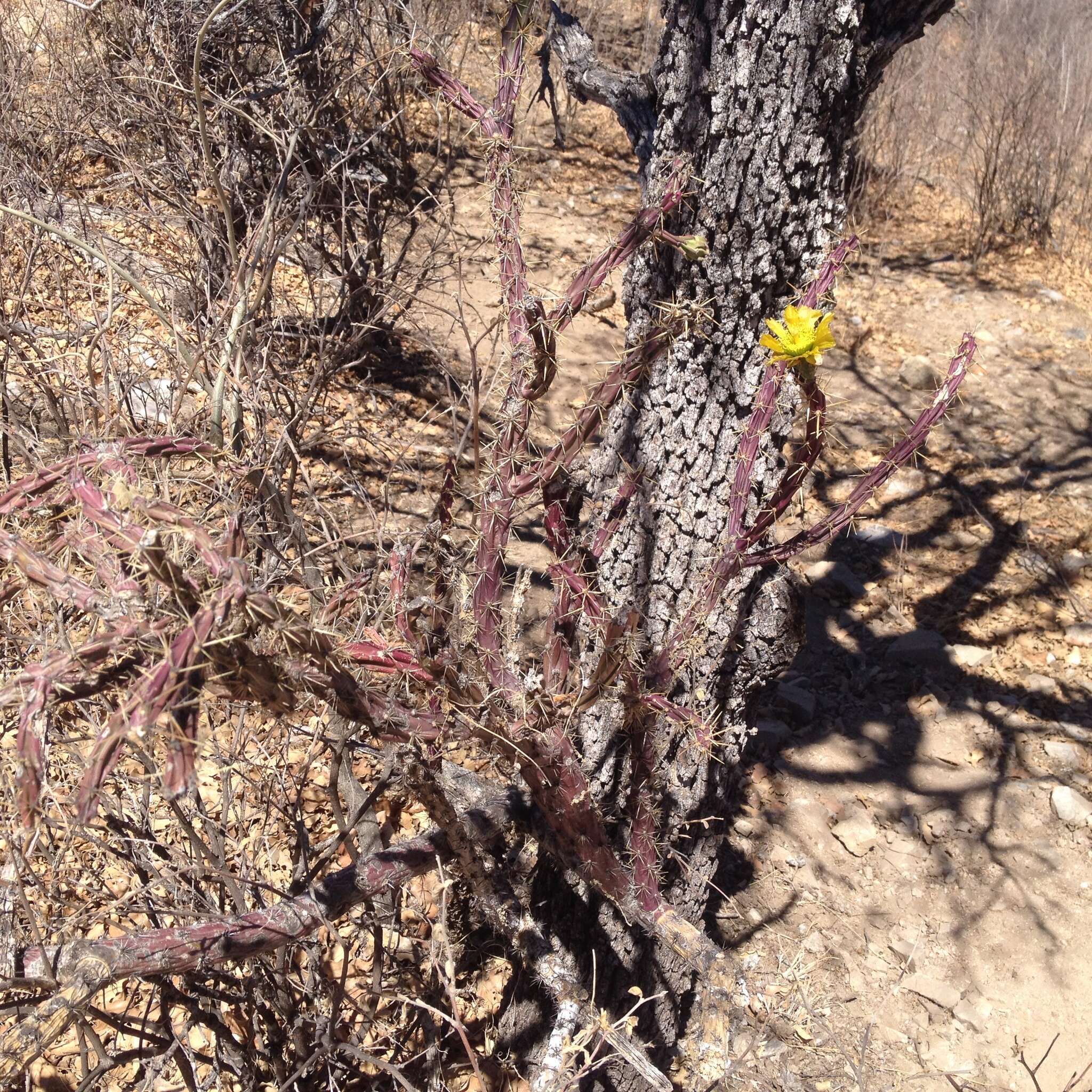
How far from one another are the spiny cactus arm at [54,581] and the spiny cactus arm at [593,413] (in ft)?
2.21

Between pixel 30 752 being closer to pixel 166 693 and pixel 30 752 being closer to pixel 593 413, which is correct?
pixel 166 693

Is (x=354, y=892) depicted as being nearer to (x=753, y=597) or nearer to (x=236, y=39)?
(x=753, y=597)

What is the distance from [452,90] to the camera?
1644 millimetres

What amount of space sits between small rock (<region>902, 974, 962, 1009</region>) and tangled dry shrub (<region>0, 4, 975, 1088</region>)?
92 centimetres

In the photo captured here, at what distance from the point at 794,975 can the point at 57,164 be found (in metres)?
3.73

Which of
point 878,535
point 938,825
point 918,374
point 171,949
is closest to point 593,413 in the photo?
point 171,949

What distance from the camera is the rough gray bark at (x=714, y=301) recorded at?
175 centimetres

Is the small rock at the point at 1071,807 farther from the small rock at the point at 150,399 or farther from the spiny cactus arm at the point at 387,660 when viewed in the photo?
the small rock at the point at 150,399

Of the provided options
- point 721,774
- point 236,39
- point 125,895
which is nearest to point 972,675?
point 721,774

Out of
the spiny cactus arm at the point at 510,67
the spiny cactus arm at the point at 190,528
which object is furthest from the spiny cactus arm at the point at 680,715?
the spiny cactus arm at the point at 510,67

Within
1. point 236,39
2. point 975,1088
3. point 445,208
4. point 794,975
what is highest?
point 236,39

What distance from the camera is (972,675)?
3.87 m

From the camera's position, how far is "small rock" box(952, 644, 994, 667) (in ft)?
12.8

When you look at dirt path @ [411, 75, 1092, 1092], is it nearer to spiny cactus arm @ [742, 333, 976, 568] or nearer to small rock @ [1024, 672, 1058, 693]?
small rock @ [1024, 672, 1058, 693]
